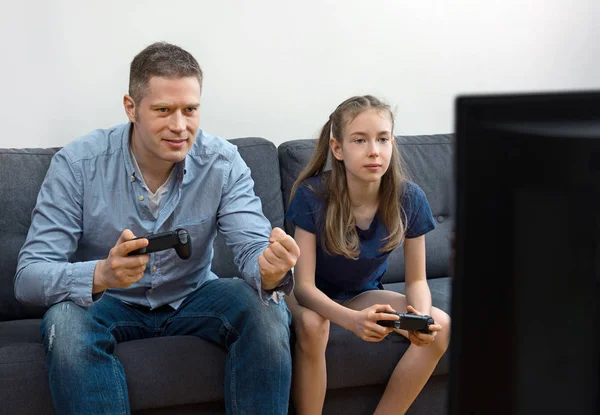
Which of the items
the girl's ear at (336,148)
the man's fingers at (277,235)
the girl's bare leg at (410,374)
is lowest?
the girl's bare leg at (410,374)

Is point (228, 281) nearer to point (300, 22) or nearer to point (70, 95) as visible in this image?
point (70, 95)

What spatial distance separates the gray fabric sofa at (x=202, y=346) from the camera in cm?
172

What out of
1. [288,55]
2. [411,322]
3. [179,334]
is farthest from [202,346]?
[288,55]

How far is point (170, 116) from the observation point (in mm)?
1846

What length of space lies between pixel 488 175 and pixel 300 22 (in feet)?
7.50

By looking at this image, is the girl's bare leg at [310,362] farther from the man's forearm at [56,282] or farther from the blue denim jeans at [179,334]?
the man's forearm at [56,282]

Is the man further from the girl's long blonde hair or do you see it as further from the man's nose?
the girl's long blonde hair

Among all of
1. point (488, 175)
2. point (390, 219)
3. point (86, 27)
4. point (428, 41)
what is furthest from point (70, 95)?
point (488, 175)

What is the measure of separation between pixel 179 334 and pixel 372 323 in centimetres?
47

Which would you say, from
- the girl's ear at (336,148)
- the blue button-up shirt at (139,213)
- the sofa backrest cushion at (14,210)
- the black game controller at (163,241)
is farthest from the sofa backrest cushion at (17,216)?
the black game controller at (163,241)

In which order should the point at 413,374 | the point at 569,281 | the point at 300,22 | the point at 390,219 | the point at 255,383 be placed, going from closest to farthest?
the point at 569,281 → the point at 255,383 → the point at 413,374 → the point at 390,219 → the point at 300,22

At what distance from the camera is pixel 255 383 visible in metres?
1.71

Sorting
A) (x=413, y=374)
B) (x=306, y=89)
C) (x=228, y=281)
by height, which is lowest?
(x=413, y=374)

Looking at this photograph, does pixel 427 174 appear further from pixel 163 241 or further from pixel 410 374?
pixel 163 241
